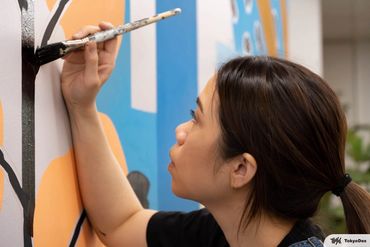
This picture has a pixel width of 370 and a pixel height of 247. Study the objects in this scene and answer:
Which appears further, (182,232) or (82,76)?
(182,232)

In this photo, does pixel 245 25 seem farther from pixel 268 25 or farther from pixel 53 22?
pixel 53 22

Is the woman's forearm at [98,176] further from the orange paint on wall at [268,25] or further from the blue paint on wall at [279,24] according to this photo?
the blue paint on wall at [279,24]

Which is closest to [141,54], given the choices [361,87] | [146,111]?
[146,111]

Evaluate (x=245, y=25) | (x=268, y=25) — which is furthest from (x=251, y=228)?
(x=268, y=25)

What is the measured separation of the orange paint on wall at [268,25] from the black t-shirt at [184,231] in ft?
3.78

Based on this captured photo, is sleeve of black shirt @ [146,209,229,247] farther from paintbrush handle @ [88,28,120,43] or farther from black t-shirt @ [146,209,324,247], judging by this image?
paintbrush handle @ [88,28,120,43]

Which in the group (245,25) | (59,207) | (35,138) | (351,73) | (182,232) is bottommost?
(351,73)

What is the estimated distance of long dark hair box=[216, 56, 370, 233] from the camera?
836 millimetres

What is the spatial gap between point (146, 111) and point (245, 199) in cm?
31

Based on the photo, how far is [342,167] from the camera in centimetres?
90

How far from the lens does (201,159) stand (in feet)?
2.91

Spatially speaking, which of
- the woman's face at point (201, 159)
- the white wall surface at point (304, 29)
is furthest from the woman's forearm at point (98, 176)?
the white wall surface at point (304, 29)

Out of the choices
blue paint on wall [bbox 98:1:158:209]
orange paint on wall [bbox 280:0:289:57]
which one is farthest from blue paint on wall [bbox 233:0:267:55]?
blue paint on wall [bbox 98:1:158:209]

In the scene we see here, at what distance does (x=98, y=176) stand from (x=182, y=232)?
0.71 feet
